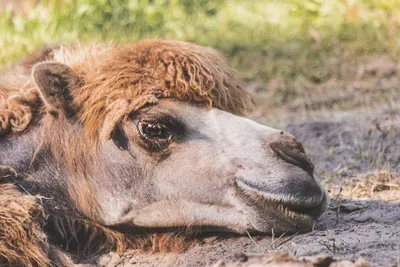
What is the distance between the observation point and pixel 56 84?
432 centimetres

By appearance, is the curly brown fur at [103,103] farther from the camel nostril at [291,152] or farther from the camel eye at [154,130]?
the camel nostril at [291,152]

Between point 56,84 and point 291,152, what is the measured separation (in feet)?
4.55

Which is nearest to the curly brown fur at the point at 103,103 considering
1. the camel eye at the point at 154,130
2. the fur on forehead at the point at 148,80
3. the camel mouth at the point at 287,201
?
the fur on forehead at the point at 148,80

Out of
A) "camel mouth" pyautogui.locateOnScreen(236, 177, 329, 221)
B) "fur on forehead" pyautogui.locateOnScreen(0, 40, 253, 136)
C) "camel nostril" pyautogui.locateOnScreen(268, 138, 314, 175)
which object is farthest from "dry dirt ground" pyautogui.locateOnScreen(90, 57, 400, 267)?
"fur on forehead" pyautogui.locateOnScreen(0, 40, 253, 136)

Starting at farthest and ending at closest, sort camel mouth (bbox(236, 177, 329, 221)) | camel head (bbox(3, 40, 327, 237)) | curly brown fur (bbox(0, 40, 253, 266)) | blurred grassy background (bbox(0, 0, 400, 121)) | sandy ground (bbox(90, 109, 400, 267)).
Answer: blurred grassy background (bbox(0, 0, 400, 121))
curly brown fur (bbox(0, 40, 253, 266))
camel head (bbox(3, 40, 327, 237))
camel mouth (bbox(236, 177, 329, 221))
sandy ground (bbox(90, 109, 400, 267))

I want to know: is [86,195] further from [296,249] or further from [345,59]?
[345,59]

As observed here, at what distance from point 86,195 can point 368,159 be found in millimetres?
2403

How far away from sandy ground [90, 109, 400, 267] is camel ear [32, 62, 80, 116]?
0.90 m

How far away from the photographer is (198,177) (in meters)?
4.09

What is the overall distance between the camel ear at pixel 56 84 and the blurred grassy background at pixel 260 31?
4.18 metres

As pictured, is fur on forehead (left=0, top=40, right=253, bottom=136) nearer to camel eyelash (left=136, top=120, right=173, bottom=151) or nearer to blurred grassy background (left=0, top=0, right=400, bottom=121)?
camel eyelash (left=136, top=120, right=173, bottom=151)

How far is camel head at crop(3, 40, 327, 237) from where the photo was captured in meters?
3.96

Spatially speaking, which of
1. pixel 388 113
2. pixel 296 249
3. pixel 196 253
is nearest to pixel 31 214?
pixel 196 253

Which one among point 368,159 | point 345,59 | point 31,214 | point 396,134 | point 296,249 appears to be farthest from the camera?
point 345,59
